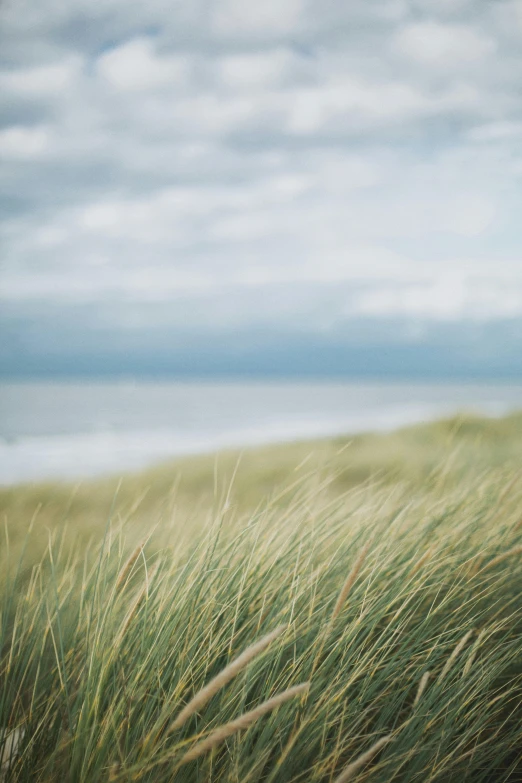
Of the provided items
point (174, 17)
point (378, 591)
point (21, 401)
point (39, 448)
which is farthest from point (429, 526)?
point (21, 401)

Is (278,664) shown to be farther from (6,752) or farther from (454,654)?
(6,752)

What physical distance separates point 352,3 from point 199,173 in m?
1.40

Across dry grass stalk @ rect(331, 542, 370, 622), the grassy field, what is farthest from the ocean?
dry grass stalk @ rect(331, 542, 370, 622)

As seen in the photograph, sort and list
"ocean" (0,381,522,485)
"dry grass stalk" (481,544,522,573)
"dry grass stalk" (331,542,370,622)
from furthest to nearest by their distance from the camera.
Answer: "ocean" (0,381,522,485) → "dry grass stalk" (481,544,522,573) → "dry grass stalk" (331,542,370,622)

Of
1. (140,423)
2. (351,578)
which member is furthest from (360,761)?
(140,423)

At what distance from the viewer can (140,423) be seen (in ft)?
43.9

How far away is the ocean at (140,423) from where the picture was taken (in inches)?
325

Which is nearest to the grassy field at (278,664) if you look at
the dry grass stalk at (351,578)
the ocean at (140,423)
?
the dry grass stalk at (351,578)

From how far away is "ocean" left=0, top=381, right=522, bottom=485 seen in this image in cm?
826

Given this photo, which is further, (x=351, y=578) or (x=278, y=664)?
(x=278, y=664)

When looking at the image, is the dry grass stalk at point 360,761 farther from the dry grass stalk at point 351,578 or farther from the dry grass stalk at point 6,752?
the dry grass stalk at point 6,752

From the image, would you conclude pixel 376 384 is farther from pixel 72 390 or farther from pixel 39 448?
pixel 39 448

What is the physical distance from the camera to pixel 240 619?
1177 millimetres

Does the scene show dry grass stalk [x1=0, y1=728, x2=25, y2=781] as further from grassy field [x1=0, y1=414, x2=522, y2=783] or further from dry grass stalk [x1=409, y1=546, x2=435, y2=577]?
dry grass stalk [x1=409, y1=546, x2=435, y2=577]
